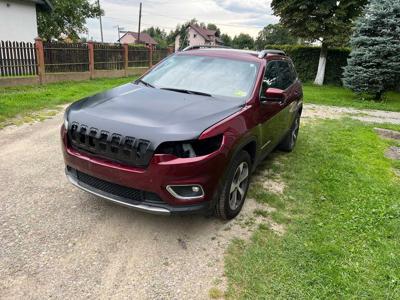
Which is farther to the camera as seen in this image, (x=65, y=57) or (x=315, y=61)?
(x=315, y=61)

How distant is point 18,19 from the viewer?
17219 mm

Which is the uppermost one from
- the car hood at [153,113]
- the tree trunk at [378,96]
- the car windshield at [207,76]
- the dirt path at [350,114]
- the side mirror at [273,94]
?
the car windshield at [207,76]

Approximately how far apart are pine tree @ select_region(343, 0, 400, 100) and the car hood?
10884 millimetres

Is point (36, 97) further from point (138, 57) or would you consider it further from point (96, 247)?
point (138, 57)

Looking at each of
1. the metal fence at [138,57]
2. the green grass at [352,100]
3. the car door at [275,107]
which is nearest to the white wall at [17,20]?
A: the metal fence at [138,57]

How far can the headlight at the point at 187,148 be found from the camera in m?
2.88

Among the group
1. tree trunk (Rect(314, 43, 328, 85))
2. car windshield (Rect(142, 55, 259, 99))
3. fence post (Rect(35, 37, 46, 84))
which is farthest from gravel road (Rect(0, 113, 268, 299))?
tree trunk (Rect(314, 43, 328, 85))

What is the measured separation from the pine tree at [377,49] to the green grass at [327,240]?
8.05 m

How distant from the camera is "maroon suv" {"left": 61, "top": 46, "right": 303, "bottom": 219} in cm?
289

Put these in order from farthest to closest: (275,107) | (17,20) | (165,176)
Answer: (17,20) → (275,107) → (165,176)

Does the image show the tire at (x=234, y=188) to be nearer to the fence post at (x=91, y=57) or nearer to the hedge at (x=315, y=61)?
the fence post at (x=91, y=57)

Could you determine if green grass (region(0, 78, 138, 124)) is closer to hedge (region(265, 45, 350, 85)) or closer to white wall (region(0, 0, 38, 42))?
white wall (region(0, 0, 38, 42))

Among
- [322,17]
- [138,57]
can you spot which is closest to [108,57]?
[138,57]

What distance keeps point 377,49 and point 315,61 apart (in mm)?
6860
